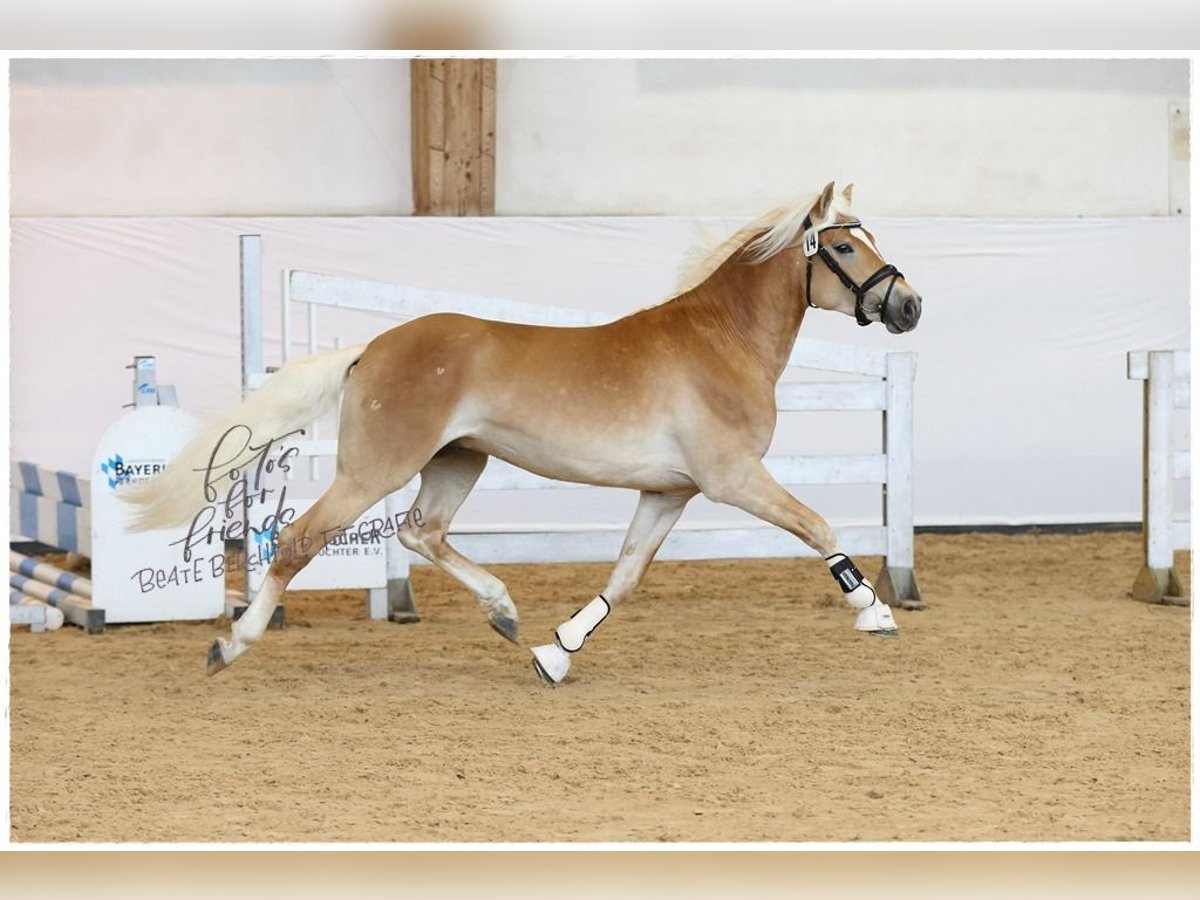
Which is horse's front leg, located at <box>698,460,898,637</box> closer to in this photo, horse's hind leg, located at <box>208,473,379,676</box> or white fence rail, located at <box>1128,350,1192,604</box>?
horse's hind leg, located at <box>208,473,379,676</box>

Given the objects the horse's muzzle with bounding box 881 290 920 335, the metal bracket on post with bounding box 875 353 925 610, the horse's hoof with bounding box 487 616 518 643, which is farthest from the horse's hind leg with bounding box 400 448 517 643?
the metal bracket on post with bounding box 875 353 925 610

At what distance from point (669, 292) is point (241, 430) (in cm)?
409

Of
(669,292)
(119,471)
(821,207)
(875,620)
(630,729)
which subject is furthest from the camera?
(669,292)

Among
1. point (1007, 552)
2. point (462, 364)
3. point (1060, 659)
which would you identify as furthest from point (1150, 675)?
point (1007, 552)

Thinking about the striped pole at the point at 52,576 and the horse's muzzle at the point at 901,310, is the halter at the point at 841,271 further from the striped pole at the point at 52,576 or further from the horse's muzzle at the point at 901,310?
the striped pole at the point at 52,576

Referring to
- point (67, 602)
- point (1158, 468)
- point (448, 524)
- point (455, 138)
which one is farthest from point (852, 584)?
point (455, 138)

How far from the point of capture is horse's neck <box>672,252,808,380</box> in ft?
16.5

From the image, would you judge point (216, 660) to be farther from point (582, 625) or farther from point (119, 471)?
point (119, 471)

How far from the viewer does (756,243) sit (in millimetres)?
5023

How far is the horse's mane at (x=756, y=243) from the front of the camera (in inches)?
195

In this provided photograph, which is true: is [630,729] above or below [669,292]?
below

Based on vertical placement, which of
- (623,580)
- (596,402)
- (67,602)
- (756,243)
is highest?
(756,243)

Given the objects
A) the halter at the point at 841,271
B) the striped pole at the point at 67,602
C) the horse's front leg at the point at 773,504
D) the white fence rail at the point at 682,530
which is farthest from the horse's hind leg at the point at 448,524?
the striped pole at the point at 67,602

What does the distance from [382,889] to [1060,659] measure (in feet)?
10.8
